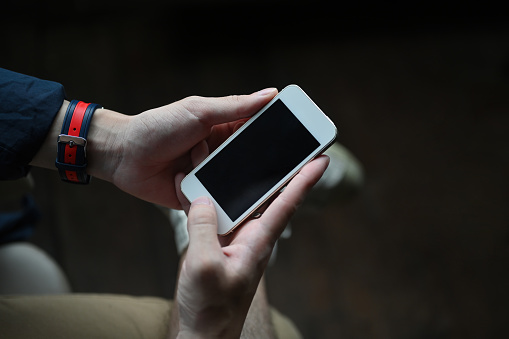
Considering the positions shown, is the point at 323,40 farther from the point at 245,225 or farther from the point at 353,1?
the point at 245,225

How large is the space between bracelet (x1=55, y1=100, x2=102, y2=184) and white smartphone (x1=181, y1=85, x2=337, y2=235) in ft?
0.53

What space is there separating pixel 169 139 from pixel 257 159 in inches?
5.3

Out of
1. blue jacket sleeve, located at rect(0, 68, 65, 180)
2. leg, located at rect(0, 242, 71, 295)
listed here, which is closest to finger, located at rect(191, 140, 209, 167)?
blue jacket sleeve, located at rect(0, 68, 65, 180)

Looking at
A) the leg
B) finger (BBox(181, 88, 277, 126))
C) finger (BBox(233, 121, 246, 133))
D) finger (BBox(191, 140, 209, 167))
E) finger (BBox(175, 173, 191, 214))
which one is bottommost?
the leg

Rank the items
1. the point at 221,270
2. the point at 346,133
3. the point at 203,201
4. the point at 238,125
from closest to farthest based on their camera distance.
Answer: the point at 221,270 → the point at 203,201 → the point at 238,125 → the point at 346,133

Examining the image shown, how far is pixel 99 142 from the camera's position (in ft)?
2.27

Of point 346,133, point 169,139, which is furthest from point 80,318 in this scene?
point 346,133

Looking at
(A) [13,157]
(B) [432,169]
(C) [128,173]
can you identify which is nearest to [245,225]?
(C) [128,173]

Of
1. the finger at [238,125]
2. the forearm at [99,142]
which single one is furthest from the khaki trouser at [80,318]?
the finger at [238,125]

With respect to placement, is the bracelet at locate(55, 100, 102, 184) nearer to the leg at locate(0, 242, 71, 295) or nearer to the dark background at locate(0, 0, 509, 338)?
the leg at locate(0, 242, 71, 295)

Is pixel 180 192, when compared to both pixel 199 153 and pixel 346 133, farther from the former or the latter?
pixel 346 133

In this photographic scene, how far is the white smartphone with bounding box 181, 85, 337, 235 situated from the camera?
0.65 metres

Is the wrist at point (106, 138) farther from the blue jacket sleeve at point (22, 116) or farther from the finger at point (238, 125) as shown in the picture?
the finger at point (238, 125)

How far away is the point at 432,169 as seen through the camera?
1270 millimetres
